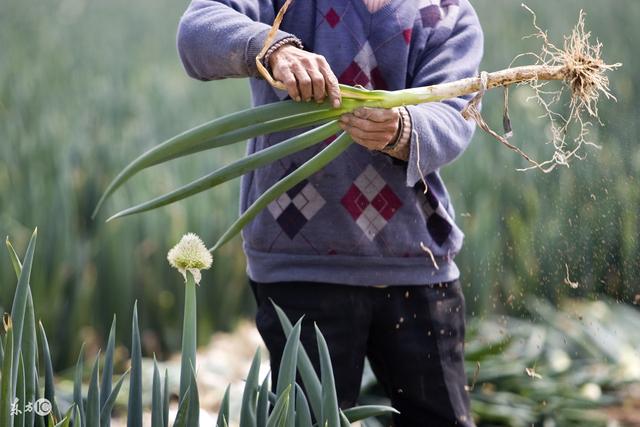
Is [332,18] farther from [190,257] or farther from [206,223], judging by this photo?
[206,223]

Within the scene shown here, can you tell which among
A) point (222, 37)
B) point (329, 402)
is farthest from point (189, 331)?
point (222, 37)

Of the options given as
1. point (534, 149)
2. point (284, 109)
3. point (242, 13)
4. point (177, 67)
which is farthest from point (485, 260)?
point (177, 67)

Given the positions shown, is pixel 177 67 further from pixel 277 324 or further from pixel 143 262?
pixel 277 324

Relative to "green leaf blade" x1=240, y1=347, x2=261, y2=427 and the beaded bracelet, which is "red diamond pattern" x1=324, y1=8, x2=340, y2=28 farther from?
"green leaf blade" x1=240, y1=347, x2=261, y2=427

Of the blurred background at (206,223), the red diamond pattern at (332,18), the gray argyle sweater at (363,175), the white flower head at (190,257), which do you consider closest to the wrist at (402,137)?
the gray argyle sweater at (363,175)

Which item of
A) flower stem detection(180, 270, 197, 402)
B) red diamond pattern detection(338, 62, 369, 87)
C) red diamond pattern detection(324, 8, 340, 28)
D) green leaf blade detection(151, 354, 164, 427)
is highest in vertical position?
red diamond pattern detection(324, 8, 340, 28)

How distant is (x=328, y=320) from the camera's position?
175 cm

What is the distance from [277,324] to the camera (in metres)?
1.77

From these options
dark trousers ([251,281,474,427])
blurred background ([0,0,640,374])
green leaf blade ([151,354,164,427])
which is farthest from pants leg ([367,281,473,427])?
blurred background ([0,0,640,374])

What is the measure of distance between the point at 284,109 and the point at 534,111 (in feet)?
8.52

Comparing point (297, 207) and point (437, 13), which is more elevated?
point (437, 13)

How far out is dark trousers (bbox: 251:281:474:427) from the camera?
5.74 ft

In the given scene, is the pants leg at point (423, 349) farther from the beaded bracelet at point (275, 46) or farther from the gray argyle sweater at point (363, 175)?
the beaded bracelet at point (275, 46)

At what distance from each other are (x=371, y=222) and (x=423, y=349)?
25 centimetres
